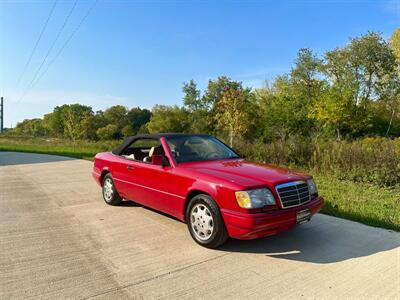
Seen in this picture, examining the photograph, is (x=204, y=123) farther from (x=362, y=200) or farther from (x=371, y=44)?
(x=362, y=200)

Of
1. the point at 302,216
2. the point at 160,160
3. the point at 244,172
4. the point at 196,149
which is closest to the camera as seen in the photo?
Result: the point at 302,216

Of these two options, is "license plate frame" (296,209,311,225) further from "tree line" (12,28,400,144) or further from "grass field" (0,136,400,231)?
"tree line" (12,28,400,144)

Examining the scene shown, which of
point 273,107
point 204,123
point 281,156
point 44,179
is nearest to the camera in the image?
point 44,179

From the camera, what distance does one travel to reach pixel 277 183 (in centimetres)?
376

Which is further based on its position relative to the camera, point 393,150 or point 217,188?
point 393,150

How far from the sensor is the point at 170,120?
208ft

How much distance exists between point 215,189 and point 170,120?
2368 inches

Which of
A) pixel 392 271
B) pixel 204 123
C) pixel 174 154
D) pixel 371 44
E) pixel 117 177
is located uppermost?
pixel 371 44

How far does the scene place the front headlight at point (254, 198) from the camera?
3551 mm

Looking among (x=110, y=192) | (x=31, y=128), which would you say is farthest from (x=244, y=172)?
(x=31, y=128)

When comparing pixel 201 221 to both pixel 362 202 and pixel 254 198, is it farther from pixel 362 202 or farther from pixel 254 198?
pixel 362 202

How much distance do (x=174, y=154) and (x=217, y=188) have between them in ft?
4.03

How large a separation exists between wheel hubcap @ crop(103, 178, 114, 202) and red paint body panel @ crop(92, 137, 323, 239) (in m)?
0.51

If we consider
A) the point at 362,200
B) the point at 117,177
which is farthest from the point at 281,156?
the point at 117,177
